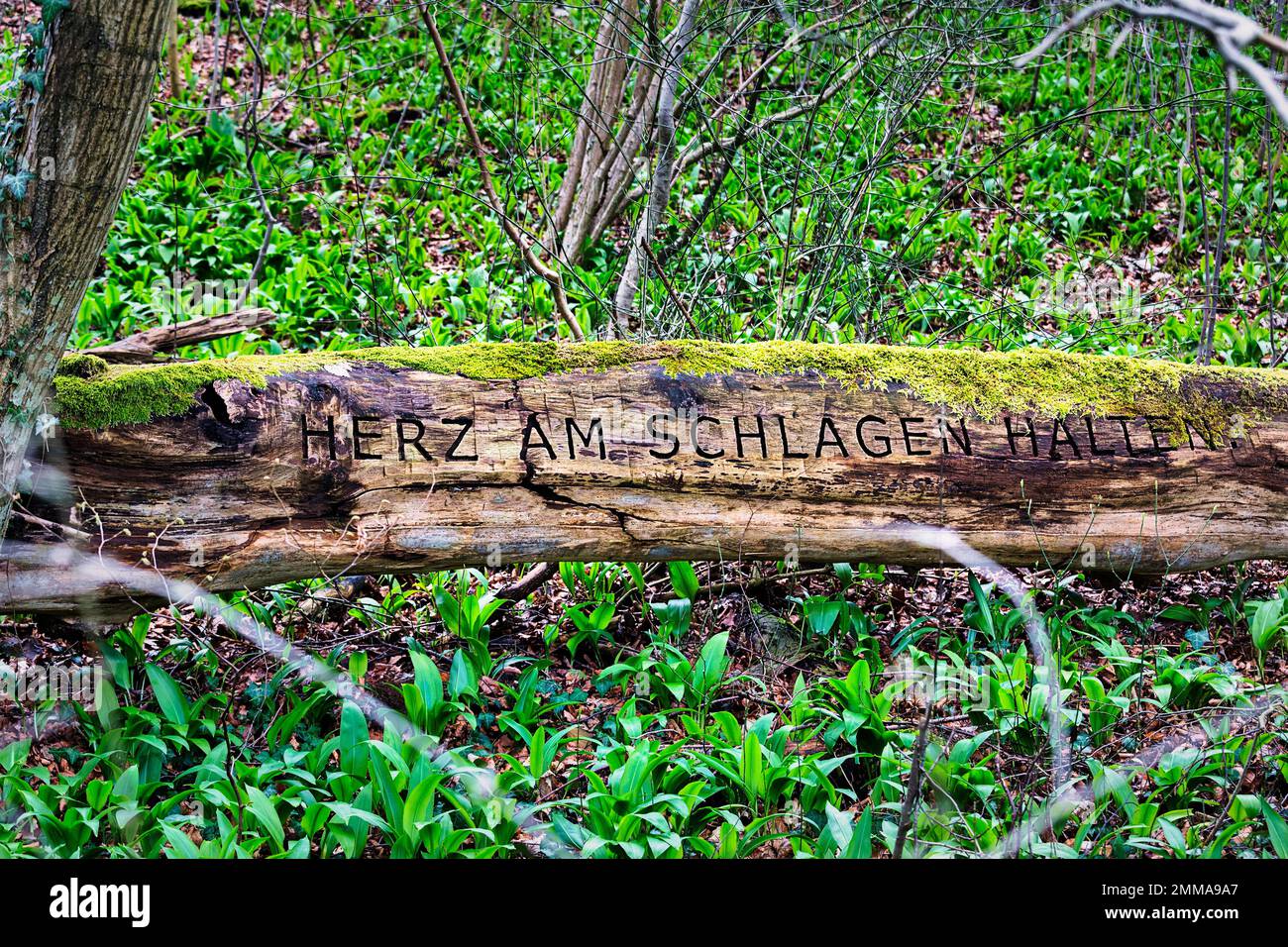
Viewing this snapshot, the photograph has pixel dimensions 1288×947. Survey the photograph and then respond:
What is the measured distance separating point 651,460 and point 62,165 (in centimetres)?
218

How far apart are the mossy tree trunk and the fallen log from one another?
478 mm

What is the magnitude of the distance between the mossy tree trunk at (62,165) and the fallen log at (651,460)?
1.57ft

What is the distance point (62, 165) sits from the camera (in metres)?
2.64

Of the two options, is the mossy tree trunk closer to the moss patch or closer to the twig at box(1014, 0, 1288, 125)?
the moss patch

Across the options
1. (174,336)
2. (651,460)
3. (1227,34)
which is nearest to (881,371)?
(651,460)

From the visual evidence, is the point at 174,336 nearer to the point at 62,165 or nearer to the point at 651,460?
the point at 62,165

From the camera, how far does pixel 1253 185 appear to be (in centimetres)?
842

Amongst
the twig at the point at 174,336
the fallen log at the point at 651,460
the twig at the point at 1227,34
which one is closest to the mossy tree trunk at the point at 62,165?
the fallen log at the point at 651,460

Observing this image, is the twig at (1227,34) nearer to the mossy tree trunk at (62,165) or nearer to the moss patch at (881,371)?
the mossy tree trunk at (62,165)

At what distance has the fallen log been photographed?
131 inches

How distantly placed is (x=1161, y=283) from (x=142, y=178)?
8483mm

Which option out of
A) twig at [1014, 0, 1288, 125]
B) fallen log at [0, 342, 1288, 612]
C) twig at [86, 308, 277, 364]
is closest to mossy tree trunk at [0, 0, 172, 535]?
fallen log at [0, 342, 1288, 612]

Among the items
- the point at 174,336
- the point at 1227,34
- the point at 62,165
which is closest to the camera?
the point at 1227,34
